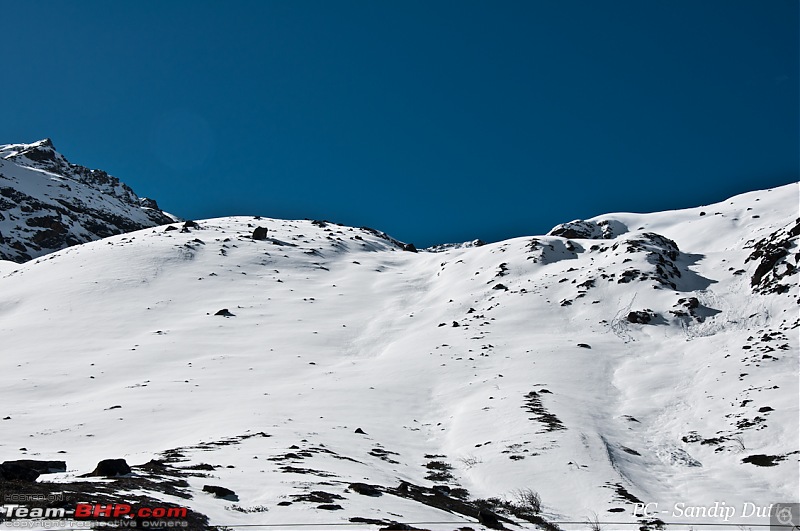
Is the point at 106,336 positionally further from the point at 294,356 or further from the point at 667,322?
the point at 667,322

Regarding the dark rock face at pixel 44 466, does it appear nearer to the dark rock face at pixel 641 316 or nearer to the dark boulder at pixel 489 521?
the dark boulder at pixel 489 521

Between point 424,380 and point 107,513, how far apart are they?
28505mm

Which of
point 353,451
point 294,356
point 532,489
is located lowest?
point 532,489

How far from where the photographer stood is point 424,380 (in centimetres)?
3762

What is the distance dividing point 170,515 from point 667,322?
44.2 metres

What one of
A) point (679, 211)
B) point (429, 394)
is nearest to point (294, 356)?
point (429, 394)

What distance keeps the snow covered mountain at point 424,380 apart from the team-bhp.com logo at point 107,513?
2.08ft

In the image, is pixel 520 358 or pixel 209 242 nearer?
pixel 520 358

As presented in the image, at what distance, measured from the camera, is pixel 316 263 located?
80188 mm

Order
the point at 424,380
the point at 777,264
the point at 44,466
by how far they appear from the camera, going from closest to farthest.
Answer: the point at 44,466
the point at 424,380
the point at 777,264

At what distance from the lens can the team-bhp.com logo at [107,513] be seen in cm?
965

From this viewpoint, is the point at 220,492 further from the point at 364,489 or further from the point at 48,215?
the point at 48,215

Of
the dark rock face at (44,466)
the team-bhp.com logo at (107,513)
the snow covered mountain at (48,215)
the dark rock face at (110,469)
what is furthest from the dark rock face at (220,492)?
the snow covered mountain at (48,215)

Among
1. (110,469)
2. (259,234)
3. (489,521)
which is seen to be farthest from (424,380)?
(259,234)
